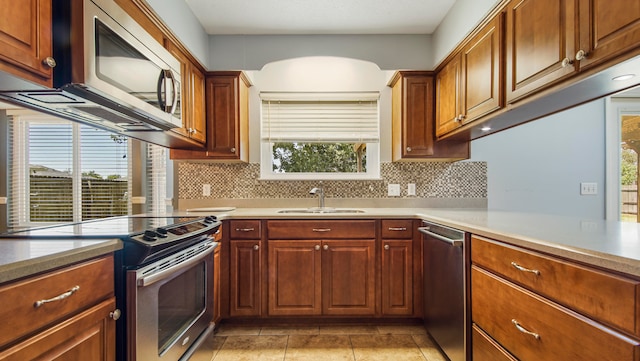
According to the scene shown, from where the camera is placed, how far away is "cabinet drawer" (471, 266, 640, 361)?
33.8 inches

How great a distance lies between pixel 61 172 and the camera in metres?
3.45

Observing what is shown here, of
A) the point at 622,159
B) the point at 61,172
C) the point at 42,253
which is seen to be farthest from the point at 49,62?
the point at 622,159

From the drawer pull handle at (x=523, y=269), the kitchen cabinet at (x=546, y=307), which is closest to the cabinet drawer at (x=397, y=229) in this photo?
the kitchen cabinet at (x=546, y=307)

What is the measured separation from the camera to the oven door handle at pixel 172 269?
1203 mm

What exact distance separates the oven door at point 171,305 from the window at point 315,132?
4.22 ft

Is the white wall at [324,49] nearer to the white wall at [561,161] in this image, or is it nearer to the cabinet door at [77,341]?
the white wall at [561,161]

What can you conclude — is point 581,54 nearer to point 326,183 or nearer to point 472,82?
point 472,82

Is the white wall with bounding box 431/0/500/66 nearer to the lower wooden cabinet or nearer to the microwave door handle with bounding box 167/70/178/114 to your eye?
Answer: the lower wooden cabinet

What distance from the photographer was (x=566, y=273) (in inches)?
39.2

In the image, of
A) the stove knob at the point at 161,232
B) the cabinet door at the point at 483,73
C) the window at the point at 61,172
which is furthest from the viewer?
the window at the point at 61,172

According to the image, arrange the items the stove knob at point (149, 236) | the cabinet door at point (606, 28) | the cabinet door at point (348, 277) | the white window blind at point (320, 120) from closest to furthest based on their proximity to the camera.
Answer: the cabinet door at point (606, 28), the stove knob at point (149, 236), the cabinet door at point (348, 277), the white window blind at point (320, 120)

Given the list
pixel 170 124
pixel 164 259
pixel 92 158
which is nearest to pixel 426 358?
pixel 164 259

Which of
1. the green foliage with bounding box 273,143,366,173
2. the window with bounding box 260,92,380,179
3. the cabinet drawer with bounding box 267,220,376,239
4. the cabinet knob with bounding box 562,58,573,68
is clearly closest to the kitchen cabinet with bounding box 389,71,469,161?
the window with bounding box 260,92,380,179

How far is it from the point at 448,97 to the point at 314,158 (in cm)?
129
